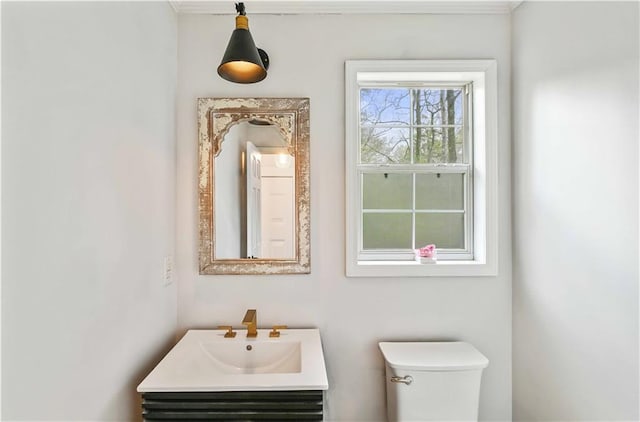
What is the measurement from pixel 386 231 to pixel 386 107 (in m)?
0.66

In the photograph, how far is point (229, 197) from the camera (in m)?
1.90

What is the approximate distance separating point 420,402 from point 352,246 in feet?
2.40

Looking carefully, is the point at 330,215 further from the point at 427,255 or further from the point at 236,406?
the point at 236,406

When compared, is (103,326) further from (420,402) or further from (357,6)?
(357,6)

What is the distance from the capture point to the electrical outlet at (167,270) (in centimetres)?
171

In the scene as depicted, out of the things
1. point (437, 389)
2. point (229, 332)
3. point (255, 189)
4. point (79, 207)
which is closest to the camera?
point (79, 207)

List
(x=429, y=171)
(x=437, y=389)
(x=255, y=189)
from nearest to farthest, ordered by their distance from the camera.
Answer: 1. (x=437, y=389)
2. (x=255, y=189)
3. (x=429, y=171)

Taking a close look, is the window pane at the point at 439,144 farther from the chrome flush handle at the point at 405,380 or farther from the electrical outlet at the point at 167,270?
the electrical outlet at the point at 167,270

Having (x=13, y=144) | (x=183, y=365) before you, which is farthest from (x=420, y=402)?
(x=13, y=144)

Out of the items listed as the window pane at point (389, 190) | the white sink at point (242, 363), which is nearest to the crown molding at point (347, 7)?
the window pane at point (389, 190)

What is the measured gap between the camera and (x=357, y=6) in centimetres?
186

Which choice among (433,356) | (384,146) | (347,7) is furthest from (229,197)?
(433,356)

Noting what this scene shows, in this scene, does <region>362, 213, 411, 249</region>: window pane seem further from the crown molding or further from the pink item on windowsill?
the crown molding

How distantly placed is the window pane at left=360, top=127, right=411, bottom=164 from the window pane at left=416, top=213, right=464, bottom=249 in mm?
329
